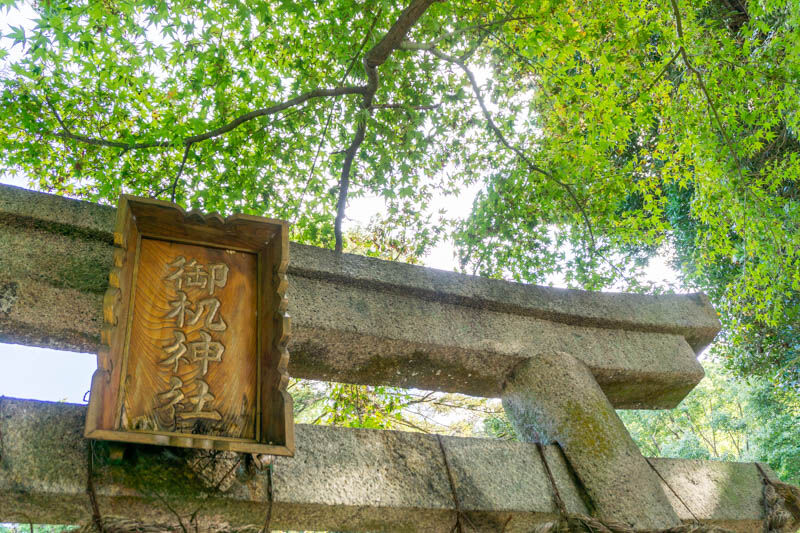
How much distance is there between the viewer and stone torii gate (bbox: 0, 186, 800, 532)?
190cm

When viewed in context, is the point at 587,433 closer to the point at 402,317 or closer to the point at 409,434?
the point at 409,434

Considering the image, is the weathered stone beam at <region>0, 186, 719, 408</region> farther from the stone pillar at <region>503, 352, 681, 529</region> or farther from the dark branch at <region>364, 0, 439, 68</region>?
the dark branch at <region>364, 0, 439, 68</region>

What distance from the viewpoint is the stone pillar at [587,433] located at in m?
2.58

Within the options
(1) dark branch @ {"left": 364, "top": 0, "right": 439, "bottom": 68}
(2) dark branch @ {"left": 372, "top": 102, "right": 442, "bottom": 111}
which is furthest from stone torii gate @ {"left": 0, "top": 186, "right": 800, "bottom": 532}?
(2) dark branch @ {"left": 372, "top": 102, "right": 442, "bottom": 111}

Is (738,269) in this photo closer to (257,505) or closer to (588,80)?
A: (588,80)

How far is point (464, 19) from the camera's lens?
5.45 m

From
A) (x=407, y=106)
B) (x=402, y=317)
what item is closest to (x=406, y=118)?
(x=407, y=106)

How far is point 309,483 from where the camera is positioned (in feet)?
6.98

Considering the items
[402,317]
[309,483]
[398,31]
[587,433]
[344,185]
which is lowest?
[309,483]

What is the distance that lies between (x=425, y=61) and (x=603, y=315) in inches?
110

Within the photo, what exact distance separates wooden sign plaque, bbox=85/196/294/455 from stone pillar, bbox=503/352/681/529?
5.06ft

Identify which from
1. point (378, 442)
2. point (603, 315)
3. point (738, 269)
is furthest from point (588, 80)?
point (738, 269)

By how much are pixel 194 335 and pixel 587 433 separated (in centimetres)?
193

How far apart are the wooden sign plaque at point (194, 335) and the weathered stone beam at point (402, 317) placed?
393 millimetres
